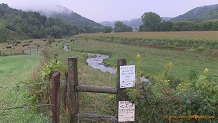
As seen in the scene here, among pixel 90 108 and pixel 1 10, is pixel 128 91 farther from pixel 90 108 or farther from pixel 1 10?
pixel 1 10

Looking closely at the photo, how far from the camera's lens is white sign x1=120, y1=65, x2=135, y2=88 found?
4480 millimetres

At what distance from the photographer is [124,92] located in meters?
4.59

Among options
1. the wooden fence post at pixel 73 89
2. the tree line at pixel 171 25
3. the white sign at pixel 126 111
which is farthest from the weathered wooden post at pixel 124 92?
the tree line at pixel 171 25

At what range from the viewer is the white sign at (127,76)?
448 centimetres

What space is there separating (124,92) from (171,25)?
287ft

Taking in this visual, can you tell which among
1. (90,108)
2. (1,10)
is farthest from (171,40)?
(1,10)

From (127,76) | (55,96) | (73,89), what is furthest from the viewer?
(73,89)

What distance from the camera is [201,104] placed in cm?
426

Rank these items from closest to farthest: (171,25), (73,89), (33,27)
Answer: (73,89) < (171,25) < (33,27)

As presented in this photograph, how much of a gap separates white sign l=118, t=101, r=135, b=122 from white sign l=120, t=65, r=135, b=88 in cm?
34

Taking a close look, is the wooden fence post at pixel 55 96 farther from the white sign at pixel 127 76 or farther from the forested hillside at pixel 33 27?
the forested hillside at pixel 33 27

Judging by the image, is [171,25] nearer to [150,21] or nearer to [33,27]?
[150,21]

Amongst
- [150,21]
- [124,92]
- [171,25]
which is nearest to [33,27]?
[150,21]

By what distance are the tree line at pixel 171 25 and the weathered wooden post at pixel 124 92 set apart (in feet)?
238
